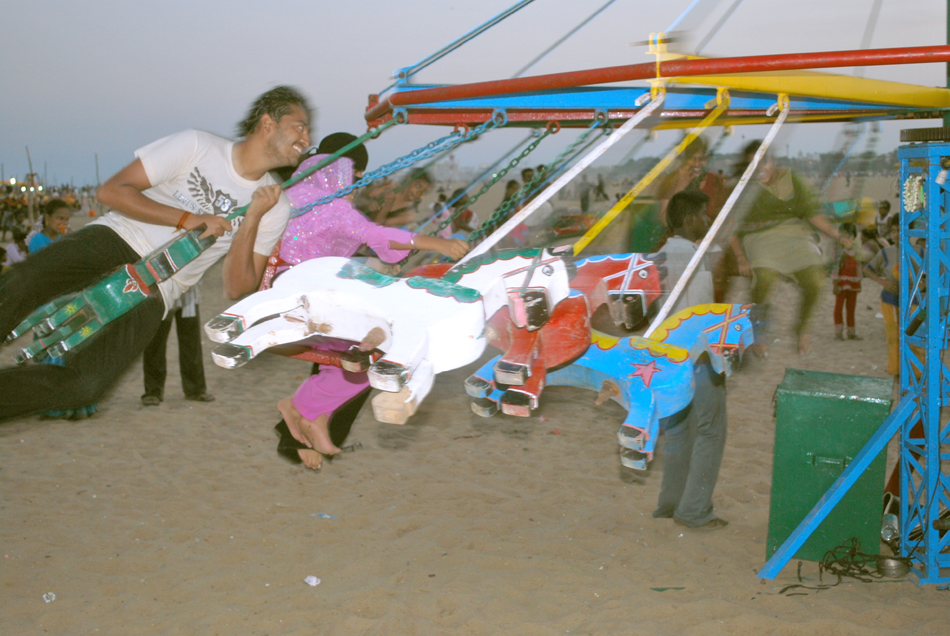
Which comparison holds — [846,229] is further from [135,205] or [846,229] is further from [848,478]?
[135,205]

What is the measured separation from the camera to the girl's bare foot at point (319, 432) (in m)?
2.11

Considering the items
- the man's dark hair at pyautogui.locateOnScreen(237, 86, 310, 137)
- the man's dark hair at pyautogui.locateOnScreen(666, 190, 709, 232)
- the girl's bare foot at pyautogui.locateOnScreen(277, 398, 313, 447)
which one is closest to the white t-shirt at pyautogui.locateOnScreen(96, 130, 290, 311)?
the man's dark hair at pyautogui.locateOnScreen(237, 86, 310, 137)

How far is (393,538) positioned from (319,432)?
1.86 metres

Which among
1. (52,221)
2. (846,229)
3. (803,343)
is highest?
(52,221)

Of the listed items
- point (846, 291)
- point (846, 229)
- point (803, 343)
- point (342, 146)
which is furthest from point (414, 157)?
point (846, 291)

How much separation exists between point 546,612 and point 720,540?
1136 millimetres

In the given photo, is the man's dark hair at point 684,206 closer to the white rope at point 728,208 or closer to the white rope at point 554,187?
the white rope at point 728,208

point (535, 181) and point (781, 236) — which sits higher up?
point (535, 181)

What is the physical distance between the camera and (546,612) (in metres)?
3.11

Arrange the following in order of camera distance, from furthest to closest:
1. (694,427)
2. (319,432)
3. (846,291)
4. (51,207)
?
(846,291)
(51,207)
(694,427)
(319,432)

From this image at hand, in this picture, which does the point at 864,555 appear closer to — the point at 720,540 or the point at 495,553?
the point at 720,540

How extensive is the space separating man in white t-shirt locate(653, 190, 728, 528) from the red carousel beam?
1.01 meters

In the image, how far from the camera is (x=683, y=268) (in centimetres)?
194

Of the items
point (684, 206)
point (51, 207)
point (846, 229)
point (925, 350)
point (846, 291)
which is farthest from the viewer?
point (846, 291)
